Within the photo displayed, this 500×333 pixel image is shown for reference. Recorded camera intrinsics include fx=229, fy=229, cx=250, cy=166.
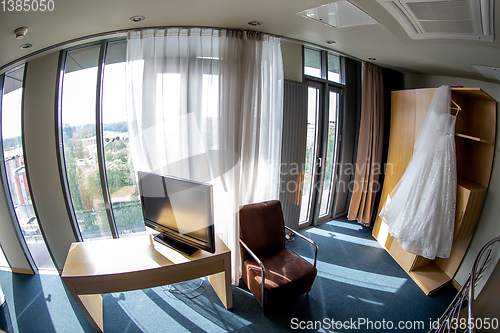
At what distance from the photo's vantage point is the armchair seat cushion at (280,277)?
2.10m

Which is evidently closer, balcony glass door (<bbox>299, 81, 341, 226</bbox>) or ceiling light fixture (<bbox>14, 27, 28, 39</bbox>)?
ceiling light fixture (<bbox>14, 27, 28, 39</bbox>)

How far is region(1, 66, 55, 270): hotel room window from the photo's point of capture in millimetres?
2438

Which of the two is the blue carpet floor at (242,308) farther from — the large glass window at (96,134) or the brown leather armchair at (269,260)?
the large glass window at (96,134)

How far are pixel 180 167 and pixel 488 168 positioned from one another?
319 centimetres

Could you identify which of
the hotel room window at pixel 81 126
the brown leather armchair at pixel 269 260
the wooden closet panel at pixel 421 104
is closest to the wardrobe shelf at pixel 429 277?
the brown leather armchair at pixel 269 260

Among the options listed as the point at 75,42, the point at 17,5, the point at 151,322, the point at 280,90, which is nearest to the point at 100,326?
the point at 151,322

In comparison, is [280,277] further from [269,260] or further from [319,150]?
[319,150]

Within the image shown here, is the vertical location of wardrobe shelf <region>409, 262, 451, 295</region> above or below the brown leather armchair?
below

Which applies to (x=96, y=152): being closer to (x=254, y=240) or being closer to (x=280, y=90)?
(x=254, y=240)

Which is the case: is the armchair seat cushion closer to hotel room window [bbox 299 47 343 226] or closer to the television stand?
the television stand

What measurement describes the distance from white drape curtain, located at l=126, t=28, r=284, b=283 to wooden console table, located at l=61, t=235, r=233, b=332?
1.65 feet

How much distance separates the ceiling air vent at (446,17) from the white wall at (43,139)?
3081 millimetres

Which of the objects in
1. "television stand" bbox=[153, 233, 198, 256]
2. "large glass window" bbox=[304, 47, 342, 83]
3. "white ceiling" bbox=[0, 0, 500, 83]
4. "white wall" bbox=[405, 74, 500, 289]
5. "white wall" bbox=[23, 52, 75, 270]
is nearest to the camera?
"white ceiling" bbox=[0, 0, 500, 83]

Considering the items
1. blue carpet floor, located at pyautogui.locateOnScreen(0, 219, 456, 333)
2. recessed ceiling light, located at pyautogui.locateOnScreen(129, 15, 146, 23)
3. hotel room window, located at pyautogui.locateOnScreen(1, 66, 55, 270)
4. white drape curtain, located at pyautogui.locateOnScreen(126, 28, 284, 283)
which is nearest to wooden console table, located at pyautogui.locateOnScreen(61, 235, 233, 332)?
blue carpet floor, located at pyautogui.locateOnScreen(0, 219, 456, 333)
